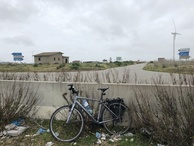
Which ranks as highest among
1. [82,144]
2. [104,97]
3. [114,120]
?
[104,97]

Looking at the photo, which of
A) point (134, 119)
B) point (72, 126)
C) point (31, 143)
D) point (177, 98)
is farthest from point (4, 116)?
point (177, 98)

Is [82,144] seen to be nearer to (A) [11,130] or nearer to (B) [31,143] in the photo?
(B) [31,143]

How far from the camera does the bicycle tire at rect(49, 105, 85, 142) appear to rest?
3916 millimetres

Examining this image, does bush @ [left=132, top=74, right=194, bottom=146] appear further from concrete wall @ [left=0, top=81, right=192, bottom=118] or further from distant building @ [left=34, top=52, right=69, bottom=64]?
distant building @ [left=34, top=52, right=69, bottom=64]

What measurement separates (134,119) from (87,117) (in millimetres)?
1195

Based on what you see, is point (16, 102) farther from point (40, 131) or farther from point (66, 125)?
point (66, 125)

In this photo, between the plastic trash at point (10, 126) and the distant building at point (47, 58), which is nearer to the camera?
the plastic trash at point (10, 126)

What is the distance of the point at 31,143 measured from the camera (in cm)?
377

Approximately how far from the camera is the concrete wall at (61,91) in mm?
4309

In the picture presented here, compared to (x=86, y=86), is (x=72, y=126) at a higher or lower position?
lower

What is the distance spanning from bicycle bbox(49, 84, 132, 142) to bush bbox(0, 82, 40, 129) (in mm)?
1035

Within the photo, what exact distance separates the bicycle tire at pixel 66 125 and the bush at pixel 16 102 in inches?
40.4

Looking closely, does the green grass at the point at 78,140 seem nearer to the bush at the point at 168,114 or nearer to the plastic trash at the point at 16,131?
the plastic trash at the point at 16,131

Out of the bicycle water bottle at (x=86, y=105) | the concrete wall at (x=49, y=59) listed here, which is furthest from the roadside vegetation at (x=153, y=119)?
the concrete wall at (x=49, y=59)
